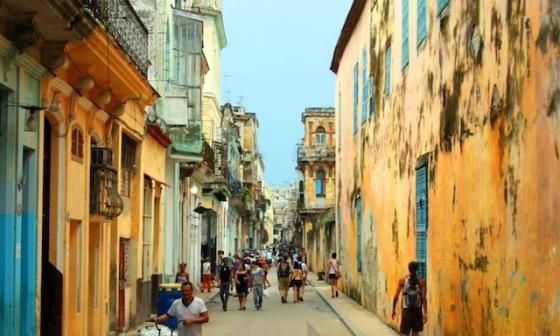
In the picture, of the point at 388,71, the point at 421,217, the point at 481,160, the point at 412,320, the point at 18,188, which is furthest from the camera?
the point at 388,71

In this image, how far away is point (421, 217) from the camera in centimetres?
1761

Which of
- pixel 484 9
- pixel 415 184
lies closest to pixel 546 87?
pixel 484 9

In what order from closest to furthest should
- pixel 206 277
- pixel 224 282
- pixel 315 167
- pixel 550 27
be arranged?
pixel 550 27, pixel 224 282, pixel 206 277, pixel 315 167

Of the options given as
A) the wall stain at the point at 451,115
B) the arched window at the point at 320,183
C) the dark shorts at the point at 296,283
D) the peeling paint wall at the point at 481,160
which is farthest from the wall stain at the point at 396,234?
the arched window at the point at 320,183

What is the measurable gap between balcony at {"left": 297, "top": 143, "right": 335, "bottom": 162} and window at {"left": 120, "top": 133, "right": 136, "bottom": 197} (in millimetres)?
52259

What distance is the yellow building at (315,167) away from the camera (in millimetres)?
70625

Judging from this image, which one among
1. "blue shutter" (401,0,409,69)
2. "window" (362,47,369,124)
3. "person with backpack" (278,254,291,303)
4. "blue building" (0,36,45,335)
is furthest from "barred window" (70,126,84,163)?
"person with backpack" (278,254,291,303)

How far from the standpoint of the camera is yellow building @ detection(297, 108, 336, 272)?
70625mm

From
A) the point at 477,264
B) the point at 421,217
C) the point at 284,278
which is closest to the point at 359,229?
the point at 284,278

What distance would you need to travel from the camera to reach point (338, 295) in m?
33.5

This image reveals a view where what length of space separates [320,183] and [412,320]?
57966 millimetres

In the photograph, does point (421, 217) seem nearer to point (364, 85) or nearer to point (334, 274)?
point (364, 85)

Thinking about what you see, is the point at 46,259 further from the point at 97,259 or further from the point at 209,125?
the point at 209,125

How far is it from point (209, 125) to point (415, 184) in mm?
23267
